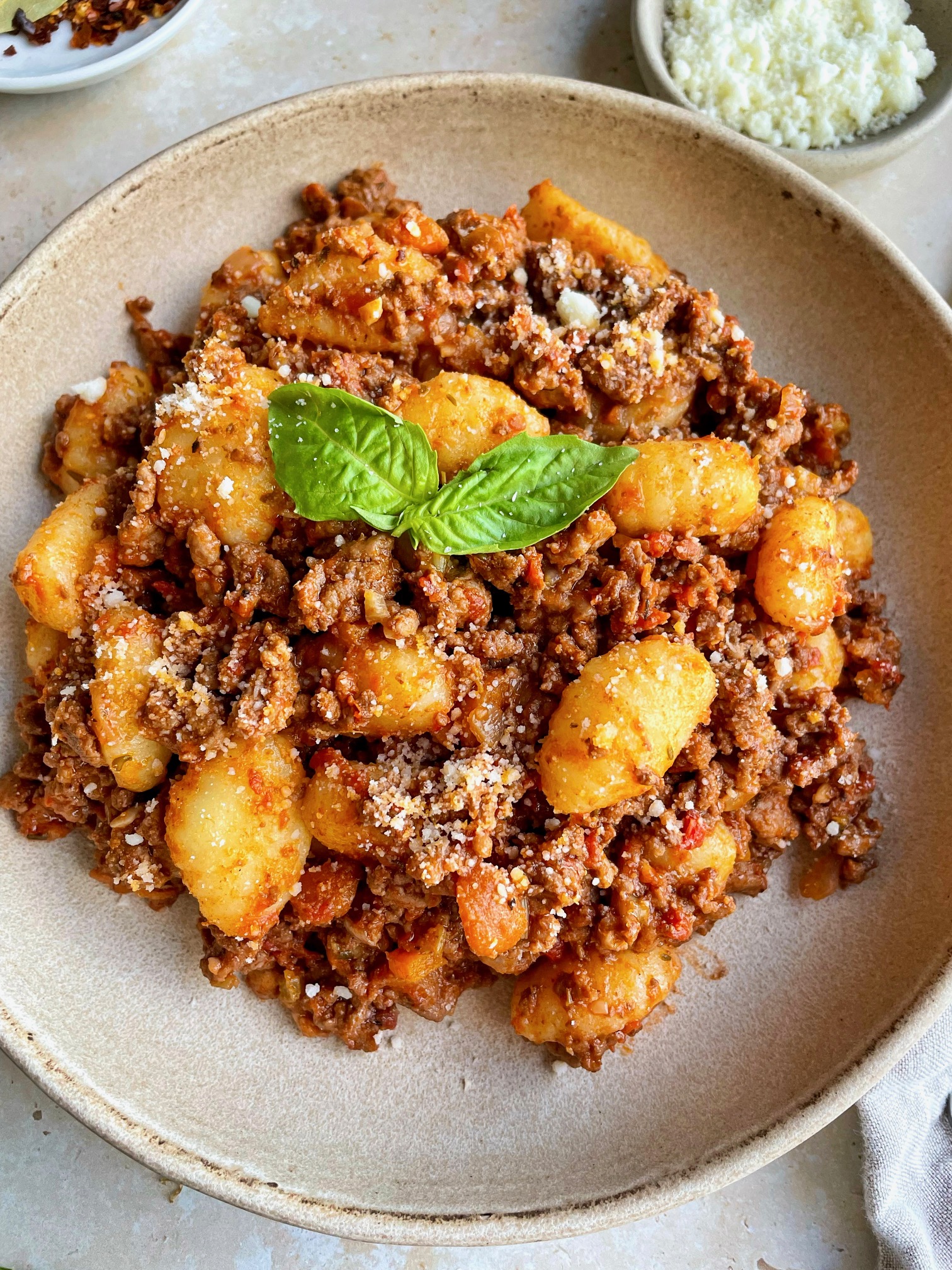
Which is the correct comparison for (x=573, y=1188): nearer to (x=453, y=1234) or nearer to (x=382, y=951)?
(x=453, y=1234)

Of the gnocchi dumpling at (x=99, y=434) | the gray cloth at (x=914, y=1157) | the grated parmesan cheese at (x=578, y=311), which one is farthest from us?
the gray cloth at (x=914, y=1157)

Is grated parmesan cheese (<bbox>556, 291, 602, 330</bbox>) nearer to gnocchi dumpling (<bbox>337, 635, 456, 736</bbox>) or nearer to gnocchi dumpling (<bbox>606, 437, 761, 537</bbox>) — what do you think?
gnocchi dumpling (<bbox>606, 437, 761, 537</bbox>)

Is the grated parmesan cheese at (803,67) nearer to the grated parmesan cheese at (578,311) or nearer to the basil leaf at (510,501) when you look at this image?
the grated parmesan cheese at (578,311)

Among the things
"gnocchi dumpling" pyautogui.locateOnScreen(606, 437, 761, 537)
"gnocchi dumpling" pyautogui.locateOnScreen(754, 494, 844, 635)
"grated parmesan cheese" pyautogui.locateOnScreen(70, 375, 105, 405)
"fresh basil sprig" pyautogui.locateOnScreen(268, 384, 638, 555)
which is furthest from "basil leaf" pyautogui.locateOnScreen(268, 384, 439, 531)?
"gnocchi dumpling" pyautogui.locateOnScreen(754, 494, 844, 635)

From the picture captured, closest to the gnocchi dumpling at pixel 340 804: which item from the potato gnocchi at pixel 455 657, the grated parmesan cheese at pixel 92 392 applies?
the potato gnocchi at pixel 455 657

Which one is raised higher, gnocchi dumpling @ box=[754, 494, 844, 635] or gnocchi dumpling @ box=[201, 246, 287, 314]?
gnocchi dumpling @ box=[201, 246, 287, 314]

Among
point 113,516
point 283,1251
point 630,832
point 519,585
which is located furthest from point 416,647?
point 283,1251
